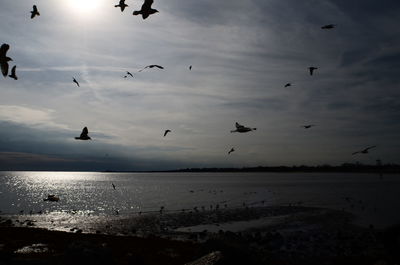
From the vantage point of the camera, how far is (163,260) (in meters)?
20.0

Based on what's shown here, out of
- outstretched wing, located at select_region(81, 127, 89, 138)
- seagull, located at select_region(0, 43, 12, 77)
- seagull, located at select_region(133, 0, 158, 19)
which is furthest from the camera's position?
outstretched wing, located at select_region(81, 127, 89, 138)

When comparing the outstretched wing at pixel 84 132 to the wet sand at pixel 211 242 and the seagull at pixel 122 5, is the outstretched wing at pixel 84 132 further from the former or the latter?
the wet sand at pixel 211 242

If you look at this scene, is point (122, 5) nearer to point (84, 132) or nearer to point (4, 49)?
point (4, 49)

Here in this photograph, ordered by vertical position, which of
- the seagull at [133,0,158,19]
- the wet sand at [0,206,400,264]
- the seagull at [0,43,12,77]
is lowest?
the wet sand at [0,206,400,264]

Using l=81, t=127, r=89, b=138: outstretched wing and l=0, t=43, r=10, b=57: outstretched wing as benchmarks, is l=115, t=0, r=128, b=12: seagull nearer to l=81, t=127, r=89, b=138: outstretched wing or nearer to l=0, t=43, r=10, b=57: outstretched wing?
l=0, t=43, r=10, b=57: outstretched wing

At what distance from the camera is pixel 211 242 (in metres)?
16.2

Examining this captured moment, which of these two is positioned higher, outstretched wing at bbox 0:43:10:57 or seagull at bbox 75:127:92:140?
outstretched wing at bbox 0:43:10:57

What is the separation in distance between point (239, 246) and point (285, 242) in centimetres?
1437

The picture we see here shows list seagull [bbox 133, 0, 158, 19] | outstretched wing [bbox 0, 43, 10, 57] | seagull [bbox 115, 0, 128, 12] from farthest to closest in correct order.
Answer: seagull [bbox 115, 0, 128, 12], seagull [bbox 133, 0, 158, 19], outstretched wing [bbox 0, 43, 10, 57]

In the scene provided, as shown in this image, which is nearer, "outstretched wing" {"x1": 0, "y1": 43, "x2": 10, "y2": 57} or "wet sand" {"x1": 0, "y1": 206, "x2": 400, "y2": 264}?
"outstretched wing" {"x1": 0, "y1": 43, "x2": 10, "y2": 57}

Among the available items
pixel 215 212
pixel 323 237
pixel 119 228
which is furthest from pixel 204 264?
pixel 215 212

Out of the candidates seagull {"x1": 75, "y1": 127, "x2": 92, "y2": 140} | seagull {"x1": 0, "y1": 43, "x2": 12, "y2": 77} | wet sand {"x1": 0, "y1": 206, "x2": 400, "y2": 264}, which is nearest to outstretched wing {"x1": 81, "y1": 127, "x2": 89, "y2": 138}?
seagull {"x1": 75, "y1": 127, "x2": 92, "y2": 140}

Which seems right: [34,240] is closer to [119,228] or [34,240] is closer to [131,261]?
[131,261]

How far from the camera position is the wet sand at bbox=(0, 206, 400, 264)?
15.1 meters
